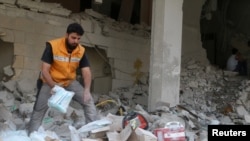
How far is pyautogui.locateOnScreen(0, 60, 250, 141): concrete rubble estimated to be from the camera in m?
6.84

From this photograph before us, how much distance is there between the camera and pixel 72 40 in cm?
580

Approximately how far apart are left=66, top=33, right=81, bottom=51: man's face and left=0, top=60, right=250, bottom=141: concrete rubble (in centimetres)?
113

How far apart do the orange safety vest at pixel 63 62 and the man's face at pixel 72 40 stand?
7 centimetres

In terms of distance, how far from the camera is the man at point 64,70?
5.80m

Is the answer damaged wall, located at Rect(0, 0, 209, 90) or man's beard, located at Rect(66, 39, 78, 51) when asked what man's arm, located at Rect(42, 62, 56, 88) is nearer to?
man's beard, located at Rect(66, 39, 78, 51)

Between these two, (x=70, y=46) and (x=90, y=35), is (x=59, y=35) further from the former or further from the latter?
(x=70, y=46)

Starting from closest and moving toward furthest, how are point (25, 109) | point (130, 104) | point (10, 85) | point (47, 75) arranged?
point (47, 75), point (25, 109), point (10, 85), point (130, 104)

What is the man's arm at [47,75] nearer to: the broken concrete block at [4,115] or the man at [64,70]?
the man at [64,70]

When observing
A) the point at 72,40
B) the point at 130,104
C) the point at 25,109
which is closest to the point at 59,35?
the point at 130,104

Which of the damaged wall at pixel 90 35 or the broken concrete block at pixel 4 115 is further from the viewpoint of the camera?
the damaged wall at pixel 90 35

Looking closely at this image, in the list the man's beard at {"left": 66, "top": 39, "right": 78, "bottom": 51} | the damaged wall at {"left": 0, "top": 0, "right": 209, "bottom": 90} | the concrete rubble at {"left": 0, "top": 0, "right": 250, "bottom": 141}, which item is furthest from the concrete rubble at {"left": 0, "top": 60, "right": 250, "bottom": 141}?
the man's beard at {"left": 66, "top": 39, "right": 78, "bottom": 51}

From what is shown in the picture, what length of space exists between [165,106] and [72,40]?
3.41 meters

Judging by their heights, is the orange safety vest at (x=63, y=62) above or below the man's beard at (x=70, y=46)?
below

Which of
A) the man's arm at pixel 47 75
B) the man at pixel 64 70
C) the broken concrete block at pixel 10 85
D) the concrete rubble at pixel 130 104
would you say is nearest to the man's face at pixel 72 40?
the man at pixel 64 70
